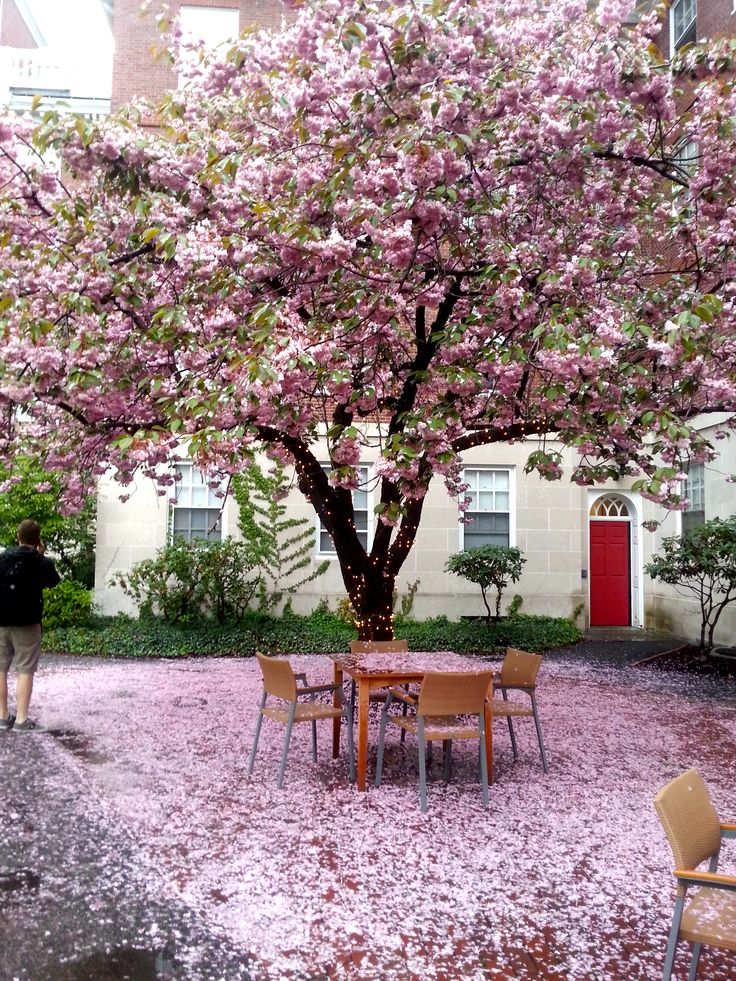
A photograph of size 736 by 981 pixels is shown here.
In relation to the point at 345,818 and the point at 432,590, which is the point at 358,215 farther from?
the point at 432,590

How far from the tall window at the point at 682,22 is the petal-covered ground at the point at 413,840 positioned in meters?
13.1

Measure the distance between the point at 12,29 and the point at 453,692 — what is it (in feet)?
81.2

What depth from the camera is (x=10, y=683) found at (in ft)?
30.1

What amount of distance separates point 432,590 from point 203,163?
969 centimetres

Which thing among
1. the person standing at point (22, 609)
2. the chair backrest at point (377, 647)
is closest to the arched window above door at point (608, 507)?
the chair backrest at point (377, 647)

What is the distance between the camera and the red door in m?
15.2

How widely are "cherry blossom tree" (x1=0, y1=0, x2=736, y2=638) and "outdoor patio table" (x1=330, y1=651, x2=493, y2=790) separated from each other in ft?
4.06

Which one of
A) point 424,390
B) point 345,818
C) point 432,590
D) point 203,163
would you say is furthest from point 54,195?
point 432,590

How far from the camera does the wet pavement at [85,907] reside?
3.12m

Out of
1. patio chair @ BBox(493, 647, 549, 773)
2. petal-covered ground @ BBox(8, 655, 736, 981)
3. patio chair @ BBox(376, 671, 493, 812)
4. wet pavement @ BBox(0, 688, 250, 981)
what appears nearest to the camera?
wet pavement @ BBox(0, 688, 250, 981)

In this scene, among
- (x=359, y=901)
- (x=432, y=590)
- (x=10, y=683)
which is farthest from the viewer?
(x=432, y=590)

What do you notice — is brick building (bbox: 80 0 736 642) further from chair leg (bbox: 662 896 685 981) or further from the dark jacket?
chair leg (bbox: 662 896 685 981)

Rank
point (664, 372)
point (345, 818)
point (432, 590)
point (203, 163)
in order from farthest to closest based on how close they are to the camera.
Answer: point (432, 590), point (664, 372), point (203, 163), point (345, 818)

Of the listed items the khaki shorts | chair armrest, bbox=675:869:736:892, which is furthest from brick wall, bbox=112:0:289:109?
chair armrest, bbox=675:869:736:892
